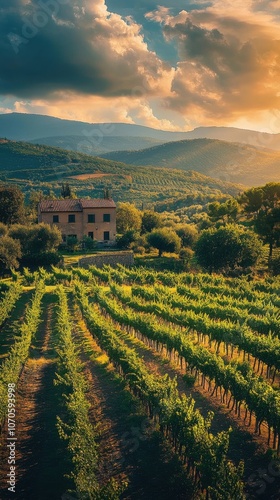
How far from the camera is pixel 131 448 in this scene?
51.0 ft

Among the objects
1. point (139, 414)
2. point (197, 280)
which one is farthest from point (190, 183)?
point (139, 414)

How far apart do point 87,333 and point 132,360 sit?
1032 centimetres

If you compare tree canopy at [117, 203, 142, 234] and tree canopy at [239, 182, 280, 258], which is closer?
tree canopy at [239, 182, 280, 258]

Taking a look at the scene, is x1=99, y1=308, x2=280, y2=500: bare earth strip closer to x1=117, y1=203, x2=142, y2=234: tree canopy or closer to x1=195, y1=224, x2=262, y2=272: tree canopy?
x1=195, y1=224, x2=262, y2=272: tree canopy

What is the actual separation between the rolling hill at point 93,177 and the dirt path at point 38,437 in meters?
110

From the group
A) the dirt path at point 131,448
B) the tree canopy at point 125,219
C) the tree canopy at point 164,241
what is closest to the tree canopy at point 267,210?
the tree canopy at point 164,241

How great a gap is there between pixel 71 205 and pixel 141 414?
49.1 meters

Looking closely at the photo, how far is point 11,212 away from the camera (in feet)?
210

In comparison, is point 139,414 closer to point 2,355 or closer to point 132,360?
point 132,360

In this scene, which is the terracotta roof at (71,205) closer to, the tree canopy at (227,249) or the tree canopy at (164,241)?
the tree canopy at (164,241)

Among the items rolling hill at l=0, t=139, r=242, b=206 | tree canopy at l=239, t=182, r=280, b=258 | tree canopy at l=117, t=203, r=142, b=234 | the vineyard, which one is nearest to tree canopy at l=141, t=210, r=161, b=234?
tree canopy at l=117, t=203, r=142, b=234

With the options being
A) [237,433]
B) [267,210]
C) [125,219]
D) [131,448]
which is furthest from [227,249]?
[131,448]

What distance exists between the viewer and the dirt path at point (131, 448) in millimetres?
13422

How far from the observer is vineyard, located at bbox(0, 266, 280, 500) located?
13.3m
